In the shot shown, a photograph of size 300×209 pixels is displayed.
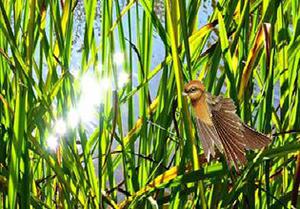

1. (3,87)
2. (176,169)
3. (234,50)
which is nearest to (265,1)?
(234,50)

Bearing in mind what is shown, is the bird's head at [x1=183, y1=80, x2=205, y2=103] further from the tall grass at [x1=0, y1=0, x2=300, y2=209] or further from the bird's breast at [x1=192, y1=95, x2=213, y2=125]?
the tall grass at [x1=0, y1=0, x2=300, y2=209]

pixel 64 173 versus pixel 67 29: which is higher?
pixel 67 29

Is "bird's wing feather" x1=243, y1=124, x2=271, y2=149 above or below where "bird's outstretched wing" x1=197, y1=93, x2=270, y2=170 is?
below

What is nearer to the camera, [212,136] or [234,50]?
[212,136]

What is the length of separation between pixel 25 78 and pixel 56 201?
25 centimetres

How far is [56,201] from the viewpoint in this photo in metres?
0.64

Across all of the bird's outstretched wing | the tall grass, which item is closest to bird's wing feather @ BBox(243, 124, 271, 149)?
the bird's outstretched wing

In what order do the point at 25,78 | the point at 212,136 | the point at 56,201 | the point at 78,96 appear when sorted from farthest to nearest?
the point at 56,201 < the point at 78,96 < the point at 25,78 < the point at 212,136

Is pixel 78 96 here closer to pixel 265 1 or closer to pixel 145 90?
pixel 145 90

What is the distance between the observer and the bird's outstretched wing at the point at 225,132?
0.59 feet

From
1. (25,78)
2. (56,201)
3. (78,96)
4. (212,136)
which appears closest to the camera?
(212,136)

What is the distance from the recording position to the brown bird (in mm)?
173

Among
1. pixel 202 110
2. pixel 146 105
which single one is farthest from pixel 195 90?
pixel 146 105

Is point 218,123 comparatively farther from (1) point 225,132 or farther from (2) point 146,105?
(2) point 146,105
